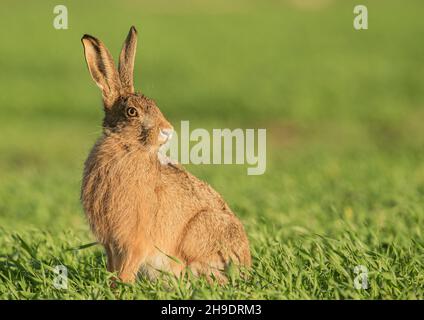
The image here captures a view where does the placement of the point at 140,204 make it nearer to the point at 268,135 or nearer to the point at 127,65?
the point at 127,65

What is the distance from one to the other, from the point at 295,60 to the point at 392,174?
13812 mm

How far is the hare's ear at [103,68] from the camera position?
4.51m

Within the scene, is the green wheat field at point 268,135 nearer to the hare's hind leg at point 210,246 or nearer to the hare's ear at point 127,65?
the hare's hind leg at point 210,246

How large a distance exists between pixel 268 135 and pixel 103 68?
37.6 feet

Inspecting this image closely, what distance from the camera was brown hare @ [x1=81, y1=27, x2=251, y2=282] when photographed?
4.38 m

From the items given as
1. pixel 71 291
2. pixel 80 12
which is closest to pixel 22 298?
pixel 71 291

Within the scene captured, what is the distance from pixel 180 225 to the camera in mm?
4453

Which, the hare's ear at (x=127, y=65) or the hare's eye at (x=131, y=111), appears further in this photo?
the hare's ear at (x=127, y=65)

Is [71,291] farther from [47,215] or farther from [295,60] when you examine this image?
[295,60]

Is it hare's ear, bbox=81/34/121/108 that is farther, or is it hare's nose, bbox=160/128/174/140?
hare's ear, bbox=81/34/121/108

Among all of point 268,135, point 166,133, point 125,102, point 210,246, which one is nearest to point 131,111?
point 125,102

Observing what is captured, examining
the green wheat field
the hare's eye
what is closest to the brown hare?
the hare's eye

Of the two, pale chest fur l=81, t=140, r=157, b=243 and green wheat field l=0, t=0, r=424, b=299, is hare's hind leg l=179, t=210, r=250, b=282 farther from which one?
pale chest fur l=81, t=140, r=157, b=243

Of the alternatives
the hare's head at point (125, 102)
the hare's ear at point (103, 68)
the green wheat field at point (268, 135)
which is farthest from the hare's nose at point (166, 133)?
the green wheat field at point (268, 135)
